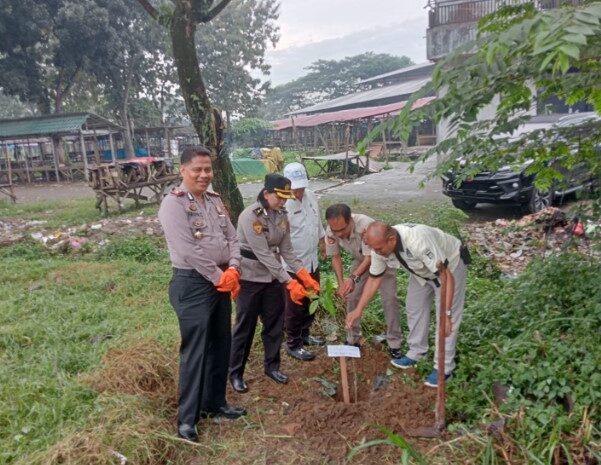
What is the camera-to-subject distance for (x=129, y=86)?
24.6m

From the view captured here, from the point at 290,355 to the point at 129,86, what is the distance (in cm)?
2389

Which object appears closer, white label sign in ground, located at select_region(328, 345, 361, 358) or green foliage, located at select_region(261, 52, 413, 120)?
white label sign in ground, located at select_region(328, 345, 361, 358)

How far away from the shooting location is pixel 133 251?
7457 millimetres

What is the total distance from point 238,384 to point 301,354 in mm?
659

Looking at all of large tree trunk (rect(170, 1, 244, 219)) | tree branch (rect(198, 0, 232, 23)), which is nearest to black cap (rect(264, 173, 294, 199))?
large tree trunk (rect(170, 1, 244, 219))

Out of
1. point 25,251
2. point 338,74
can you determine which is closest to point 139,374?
point 25,251

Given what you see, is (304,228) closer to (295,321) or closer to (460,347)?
(295,321)

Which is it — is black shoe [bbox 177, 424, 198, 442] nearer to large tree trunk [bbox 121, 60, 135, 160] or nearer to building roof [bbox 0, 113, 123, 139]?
building roof [bbox 0, 113, 123, 139]

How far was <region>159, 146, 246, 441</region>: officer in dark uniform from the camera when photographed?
267cm

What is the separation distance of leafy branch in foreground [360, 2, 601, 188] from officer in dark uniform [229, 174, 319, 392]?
1218mm

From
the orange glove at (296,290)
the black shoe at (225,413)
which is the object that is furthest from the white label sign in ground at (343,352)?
the black shoe at (225,413)

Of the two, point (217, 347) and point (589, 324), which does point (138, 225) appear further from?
point (589, 324)

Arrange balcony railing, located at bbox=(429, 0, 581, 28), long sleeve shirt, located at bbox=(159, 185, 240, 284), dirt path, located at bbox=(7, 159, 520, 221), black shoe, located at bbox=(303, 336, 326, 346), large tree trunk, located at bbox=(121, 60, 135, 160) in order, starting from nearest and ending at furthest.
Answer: long sleeve shirt, located at bbox=(159, 185, 240, 284), black shoe, located at bbox=(303, 336, 326, 346), dirt path, located at bbox=(7, 159, 520, 221), balcony railing, located at bbox=(429, 0, 581, 28), large tree trunk, located at bbox=(121, 60, 135, 160)

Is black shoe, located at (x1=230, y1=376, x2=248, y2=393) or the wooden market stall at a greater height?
the wooden market stall
